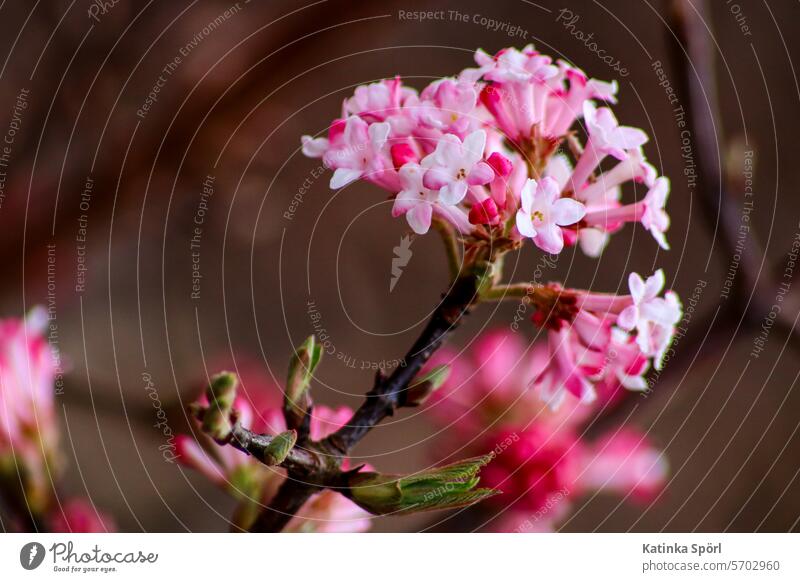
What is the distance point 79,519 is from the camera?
0.59 metres

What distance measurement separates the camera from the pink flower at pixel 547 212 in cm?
36

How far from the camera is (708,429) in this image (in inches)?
34.4

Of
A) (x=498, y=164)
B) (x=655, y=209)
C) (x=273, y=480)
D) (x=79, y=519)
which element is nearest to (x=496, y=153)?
(x=498, y=164)

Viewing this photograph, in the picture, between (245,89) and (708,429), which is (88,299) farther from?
(708,429)

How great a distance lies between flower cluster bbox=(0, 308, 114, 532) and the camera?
18.9 inches

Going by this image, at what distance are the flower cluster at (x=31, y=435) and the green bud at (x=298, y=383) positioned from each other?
23cm

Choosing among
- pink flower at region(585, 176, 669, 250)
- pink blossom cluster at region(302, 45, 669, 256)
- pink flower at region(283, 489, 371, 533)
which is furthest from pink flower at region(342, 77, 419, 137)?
pink flower at region(283, 489, 371, 533)

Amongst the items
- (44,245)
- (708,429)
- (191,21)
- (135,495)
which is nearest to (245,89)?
(191,21)

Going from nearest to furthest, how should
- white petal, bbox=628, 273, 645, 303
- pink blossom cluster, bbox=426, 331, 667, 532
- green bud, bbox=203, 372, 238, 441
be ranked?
green bud, bbox=203, 372, 238, 441, white petal, bbox=628, 273, 645, 303, pink blossom cluster, bbox=426, 331, 667, 532

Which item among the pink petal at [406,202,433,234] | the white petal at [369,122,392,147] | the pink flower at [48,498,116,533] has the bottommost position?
the pink flower at [48,498,116,533]

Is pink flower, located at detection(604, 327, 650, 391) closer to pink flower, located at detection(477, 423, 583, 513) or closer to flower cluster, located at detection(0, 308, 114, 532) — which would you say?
pink flower, located at detection(477, 423, 583, 513)

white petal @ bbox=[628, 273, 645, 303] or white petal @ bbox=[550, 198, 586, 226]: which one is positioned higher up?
white petal @ bbox=[550, 198, 586, 226]

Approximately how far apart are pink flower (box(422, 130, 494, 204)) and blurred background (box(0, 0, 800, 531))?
284mm

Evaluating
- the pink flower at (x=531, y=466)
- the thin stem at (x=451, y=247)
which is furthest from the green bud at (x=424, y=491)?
the pink flower at (x=531, y=466)
